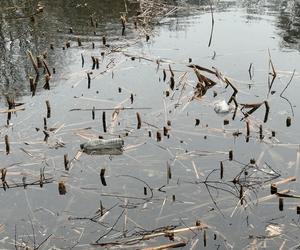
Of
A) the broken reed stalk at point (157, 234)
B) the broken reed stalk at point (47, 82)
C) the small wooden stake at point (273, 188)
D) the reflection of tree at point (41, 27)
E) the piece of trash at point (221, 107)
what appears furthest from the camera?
the reflection of tree at point (41, 27)

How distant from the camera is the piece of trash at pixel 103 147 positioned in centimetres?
681

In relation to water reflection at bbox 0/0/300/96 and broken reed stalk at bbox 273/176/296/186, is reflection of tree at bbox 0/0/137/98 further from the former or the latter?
broken reed stalk at bbox 273/176/296/186

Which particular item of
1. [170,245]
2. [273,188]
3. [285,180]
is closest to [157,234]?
[170,245]

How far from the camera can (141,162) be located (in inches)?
259

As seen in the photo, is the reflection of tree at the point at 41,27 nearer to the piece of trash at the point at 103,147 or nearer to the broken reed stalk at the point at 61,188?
the piece of trash at the point at 103,147

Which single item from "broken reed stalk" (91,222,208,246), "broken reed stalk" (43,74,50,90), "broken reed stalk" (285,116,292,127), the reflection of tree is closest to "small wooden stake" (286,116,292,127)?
"broken reed stalk" (285,116,292,127)

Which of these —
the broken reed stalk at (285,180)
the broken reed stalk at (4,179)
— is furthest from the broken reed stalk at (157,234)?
the broken reed stalk at (4,179)

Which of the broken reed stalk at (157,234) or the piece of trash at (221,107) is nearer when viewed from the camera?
the broken reed stalk at (157,234)

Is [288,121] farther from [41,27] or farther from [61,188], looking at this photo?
[41,27]

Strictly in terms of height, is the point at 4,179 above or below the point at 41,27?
below

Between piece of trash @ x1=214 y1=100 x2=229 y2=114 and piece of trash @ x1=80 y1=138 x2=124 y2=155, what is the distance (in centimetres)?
194

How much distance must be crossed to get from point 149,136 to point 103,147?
0.76 metres

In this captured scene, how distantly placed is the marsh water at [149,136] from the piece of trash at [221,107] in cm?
11

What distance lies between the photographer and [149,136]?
285 inches
